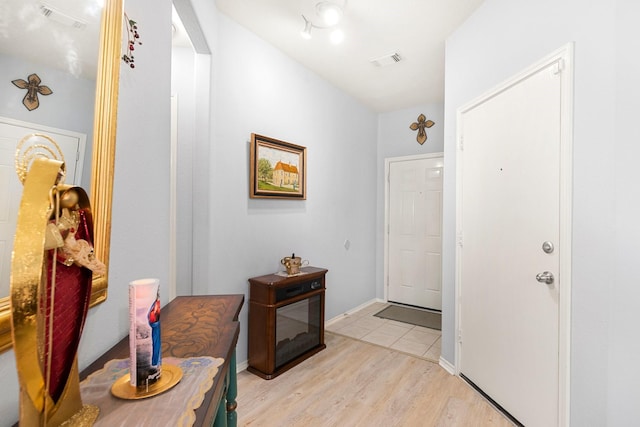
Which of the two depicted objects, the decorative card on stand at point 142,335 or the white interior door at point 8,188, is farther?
the decorative card on stand at point 142,335

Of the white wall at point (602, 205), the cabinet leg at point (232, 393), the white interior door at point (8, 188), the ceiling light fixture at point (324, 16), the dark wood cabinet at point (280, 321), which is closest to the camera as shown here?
the white interior door at point (8, 188)

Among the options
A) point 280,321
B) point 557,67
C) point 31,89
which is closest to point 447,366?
point 280,321

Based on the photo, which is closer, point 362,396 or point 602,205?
point 602,205

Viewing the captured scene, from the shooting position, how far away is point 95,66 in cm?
73

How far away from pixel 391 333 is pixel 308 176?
187cm

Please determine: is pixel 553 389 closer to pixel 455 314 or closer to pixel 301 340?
pixel 455 314

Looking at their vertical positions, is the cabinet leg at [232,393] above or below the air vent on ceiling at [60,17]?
below

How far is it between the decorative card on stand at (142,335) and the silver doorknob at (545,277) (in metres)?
1.81

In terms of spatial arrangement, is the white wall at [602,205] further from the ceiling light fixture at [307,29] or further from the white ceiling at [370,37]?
the ceiling light fixture at [307,29]

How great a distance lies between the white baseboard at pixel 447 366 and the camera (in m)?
2.46

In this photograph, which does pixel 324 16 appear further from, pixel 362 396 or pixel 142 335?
pixel 362 396

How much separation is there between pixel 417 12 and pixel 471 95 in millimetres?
725

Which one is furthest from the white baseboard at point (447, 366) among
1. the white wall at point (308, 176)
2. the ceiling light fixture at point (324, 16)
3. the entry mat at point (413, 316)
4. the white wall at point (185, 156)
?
the ceiling light fixture at point (324, 16)

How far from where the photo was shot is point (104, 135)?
0.77 m
